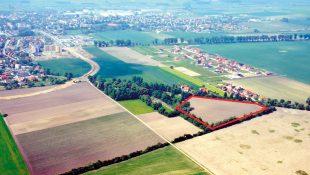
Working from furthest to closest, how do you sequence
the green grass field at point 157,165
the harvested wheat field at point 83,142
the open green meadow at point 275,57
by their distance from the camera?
the open green meadow at point 275,57, the harvested wheat field at point 83,142, the green grass field at point 157,165

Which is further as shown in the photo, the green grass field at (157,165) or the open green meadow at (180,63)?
the open green meadow at (180,63)

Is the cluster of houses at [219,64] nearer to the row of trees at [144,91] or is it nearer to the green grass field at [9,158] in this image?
the row of trees at [144,91]

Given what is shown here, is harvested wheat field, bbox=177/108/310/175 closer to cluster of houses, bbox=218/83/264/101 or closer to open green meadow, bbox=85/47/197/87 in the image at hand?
cluster of houses, bbox=218/83/264/101

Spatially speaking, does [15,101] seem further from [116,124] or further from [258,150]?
[258,150]

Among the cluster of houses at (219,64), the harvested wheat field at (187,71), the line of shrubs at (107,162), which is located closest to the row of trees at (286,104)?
the cluster of houses at (219,64)

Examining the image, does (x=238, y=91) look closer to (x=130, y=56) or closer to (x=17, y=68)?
(x=130, y=56)

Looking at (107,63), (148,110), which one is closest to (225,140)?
(148,110)

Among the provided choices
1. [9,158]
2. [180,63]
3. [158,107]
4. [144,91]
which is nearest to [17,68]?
[144,91]
